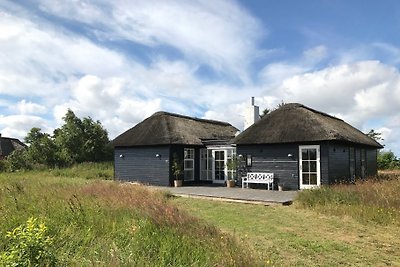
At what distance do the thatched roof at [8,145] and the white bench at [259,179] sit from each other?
120 feet

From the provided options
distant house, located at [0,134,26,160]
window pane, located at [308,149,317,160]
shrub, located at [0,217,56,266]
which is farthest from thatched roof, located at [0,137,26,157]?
shrub, located at [0,217,56,266]

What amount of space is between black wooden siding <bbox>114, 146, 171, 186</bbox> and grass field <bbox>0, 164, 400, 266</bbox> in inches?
342

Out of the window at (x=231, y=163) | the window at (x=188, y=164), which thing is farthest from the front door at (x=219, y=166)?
the window at (x=188, y=164)

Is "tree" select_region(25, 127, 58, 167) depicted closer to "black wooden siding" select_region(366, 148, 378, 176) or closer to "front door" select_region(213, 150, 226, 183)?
"front door" select_region(213, 150, 226, 183)

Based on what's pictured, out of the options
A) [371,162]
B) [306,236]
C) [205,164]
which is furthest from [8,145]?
[306,236]

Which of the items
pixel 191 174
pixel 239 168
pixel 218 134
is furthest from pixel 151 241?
pixel 218 134

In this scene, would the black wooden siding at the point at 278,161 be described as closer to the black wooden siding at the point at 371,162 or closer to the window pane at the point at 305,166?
the window pane at the point at 305,166

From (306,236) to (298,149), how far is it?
31.9 feet

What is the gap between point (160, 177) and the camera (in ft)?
69.3

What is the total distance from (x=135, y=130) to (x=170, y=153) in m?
4.05

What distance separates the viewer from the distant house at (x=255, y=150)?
17445mm

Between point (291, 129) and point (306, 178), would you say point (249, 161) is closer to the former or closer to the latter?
point (291, 129)

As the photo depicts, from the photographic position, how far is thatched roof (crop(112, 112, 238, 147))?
69.5ft

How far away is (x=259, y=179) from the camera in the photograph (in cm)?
1858
